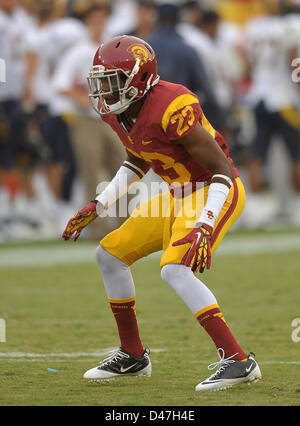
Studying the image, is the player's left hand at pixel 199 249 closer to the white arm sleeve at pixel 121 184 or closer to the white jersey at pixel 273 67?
the white arm sleeve at pixel 121 184

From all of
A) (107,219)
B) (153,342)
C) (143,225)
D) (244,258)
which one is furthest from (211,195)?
(107,219)

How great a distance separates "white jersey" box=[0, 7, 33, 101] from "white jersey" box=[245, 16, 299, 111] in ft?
8.42

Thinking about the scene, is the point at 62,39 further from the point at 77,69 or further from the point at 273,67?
the point at 273,67

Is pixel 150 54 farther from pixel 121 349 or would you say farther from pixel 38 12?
pixel 38 12

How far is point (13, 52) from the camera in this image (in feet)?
37.3

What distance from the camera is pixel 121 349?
16.9 ft

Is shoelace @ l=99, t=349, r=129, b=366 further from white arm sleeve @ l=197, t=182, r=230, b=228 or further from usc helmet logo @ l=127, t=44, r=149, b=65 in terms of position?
usc helmet logo @ l=127, t=44, r=149, b=65

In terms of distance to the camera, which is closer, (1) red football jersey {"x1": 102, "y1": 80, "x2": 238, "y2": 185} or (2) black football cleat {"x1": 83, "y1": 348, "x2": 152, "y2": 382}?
(1) red football jersey {"x1": 102, "y1": 80, "x2": 238, "y2": 185}

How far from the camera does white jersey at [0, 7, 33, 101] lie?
36.7 ft

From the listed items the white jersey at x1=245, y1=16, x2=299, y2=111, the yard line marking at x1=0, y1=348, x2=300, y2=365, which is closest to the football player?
the yard line marking at x1=0, y1=348, x2=300, y2=365

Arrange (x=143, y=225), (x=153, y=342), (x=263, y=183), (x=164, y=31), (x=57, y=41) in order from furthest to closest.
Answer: (x=263, y=183), (x=57, y=41), (x=164, y=31), (x=153, y=342), (x=143, y=225)

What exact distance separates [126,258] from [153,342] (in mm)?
1063

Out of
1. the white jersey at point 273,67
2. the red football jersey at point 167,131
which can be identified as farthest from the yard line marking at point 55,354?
the white jersey at point 273,67

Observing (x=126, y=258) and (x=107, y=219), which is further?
(x=107, y=219)
